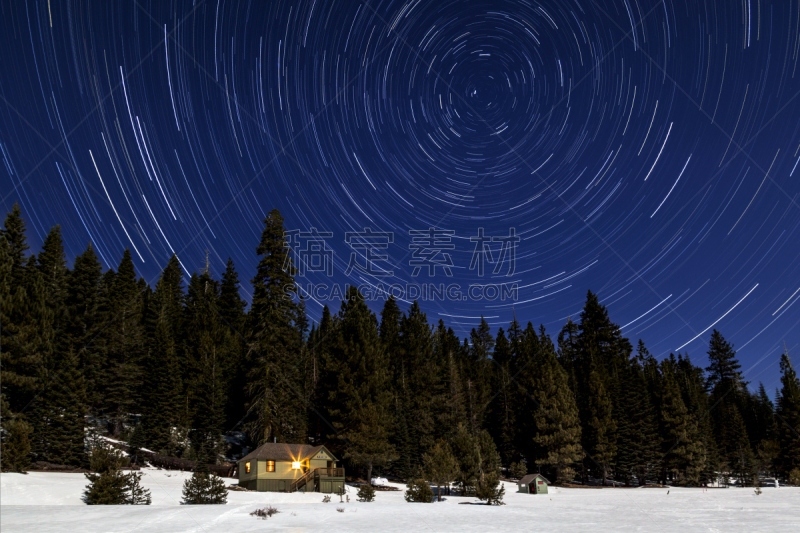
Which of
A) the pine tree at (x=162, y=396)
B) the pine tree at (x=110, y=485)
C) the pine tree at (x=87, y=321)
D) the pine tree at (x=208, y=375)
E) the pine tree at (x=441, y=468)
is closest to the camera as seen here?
the pine tree at (x=110, y=485)

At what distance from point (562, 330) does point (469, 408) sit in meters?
44.8

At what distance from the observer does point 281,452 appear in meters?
37.8

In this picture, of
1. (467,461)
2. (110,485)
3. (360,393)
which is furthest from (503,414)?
(110,485)

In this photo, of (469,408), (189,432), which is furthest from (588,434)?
(189,432)

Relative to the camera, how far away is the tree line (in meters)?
36.5

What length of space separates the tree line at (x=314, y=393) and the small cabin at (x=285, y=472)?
113 inches

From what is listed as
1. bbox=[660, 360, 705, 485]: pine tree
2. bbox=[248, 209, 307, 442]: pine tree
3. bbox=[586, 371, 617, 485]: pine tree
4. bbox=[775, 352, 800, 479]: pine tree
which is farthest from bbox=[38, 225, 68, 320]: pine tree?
bbox=[775, 352, 800, 479]: pine tree

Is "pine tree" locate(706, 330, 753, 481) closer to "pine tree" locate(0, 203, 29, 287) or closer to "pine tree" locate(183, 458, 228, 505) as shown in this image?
"pine tree" locate(183, 458, 228, 505)

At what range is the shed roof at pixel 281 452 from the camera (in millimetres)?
36884

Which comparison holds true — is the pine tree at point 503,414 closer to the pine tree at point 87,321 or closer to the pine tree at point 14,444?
the pine tree at point 87,321

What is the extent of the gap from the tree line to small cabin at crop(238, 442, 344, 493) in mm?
2870

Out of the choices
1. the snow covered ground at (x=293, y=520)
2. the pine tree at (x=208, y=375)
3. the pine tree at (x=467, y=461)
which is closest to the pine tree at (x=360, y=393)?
the pine tree at (x=467, y=461)

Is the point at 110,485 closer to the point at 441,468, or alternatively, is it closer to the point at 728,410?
the point at 441,468

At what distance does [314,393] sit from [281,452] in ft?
50.6
